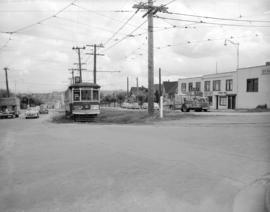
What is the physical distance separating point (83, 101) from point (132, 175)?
22185 mm

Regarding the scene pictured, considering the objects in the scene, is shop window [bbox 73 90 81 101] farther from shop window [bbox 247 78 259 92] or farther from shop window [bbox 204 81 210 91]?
shop window [bbox 204 81 210 91]

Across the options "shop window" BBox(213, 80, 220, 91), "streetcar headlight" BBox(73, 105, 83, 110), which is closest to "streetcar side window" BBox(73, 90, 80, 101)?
"streetcar headlight" BBox(73, 105, 83, 110)

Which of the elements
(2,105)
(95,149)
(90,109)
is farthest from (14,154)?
(2,105)

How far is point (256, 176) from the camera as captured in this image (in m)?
7.19

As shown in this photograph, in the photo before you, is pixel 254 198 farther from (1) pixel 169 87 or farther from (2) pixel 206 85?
(1) pixel 169 87

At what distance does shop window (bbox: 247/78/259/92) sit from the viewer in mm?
47719

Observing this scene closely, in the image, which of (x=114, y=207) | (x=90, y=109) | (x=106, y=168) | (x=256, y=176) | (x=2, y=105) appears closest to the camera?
(x=114, y=207)

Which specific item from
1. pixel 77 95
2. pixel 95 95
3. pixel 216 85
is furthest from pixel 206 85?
pixel 77 95

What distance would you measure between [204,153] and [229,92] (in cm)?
4688

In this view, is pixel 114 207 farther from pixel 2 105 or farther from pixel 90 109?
pixel 2 105

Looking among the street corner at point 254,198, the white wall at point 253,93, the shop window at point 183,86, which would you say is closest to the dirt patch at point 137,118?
the street corner at point 254,198

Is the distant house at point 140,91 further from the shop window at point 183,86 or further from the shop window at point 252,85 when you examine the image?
the shop window at point 252,85

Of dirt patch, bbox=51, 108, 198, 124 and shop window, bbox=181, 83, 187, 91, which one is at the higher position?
shop window, bbox=181, 83, 187, 91

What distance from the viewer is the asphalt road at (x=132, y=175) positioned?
18.1 feet
